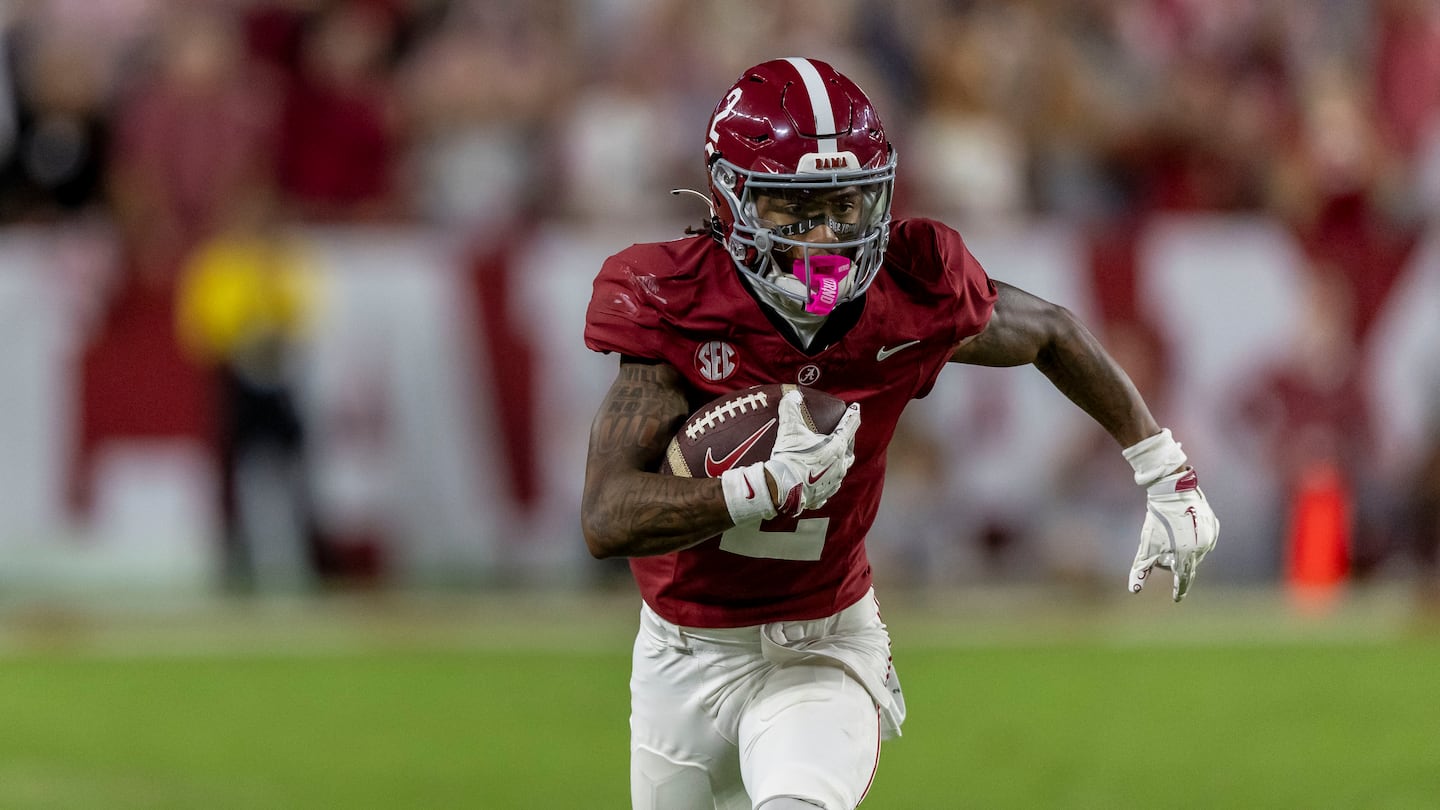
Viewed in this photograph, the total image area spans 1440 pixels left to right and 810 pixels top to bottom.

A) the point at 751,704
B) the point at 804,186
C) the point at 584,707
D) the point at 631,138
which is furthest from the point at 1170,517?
the point at 631,138

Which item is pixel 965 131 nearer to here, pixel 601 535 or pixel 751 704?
pixel 751 704

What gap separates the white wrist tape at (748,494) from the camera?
3.20 metres

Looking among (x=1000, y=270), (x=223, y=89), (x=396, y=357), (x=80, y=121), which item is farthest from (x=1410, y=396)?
(x=80, y=121)

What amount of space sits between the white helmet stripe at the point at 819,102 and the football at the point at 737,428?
451 millimetres

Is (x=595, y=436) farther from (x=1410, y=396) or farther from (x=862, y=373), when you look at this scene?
(x=1410, y=396)

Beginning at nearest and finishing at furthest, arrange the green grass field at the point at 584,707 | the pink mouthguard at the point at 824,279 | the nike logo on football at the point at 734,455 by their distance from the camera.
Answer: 1. the nike logo on football at the point at 734,455
2. the pink mouthguard at the point at 824,279
3. the green grass field at the point at 584,707

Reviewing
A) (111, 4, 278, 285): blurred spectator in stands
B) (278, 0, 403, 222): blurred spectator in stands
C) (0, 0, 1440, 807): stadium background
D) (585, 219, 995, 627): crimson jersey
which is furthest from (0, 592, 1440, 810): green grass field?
(585, 219, 995, 627): crimson jersey

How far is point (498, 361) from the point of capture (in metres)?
8.97

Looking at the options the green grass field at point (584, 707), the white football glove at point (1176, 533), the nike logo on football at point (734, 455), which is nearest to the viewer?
the nike logo on football at point (734, 455)

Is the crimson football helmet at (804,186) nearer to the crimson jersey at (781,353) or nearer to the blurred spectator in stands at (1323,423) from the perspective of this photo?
the crimson jersey at (781,353)

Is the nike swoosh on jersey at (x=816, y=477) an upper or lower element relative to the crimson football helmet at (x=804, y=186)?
lower

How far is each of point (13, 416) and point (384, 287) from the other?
1730 mm

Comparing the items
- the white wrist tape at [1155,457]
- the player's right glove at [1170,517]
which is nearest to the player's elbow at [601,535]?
the player's right glove at [1170,517]

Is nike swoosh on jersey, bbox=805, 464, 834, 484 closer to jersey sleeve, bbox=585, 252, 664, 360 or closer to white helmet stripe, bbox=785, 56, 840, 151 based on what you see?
jersey sleeve, bbox=585, 252, 664, 360
